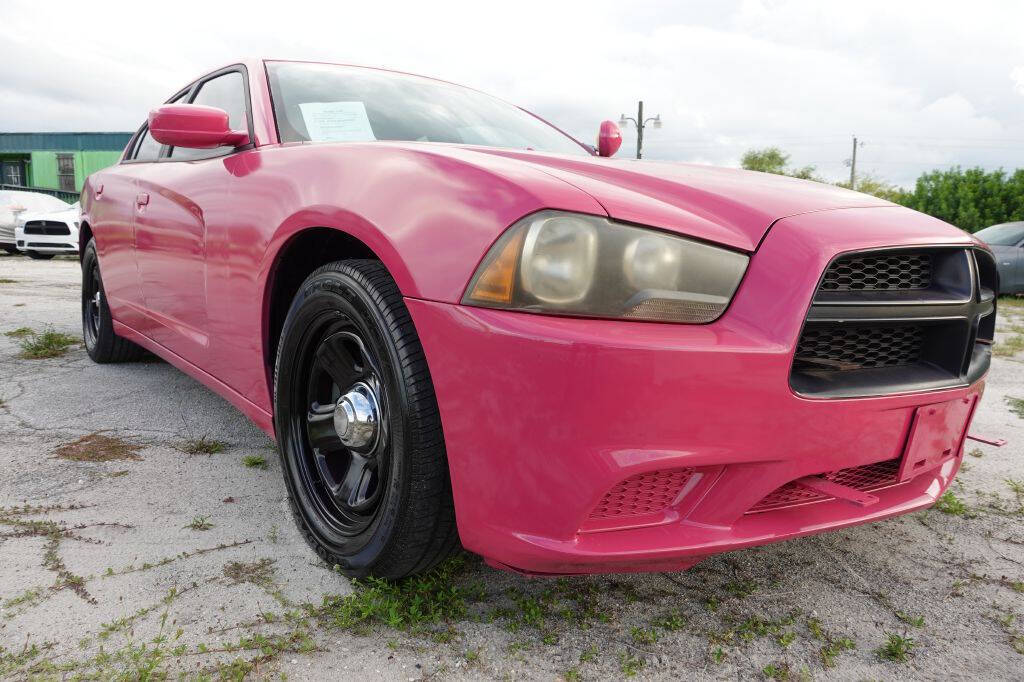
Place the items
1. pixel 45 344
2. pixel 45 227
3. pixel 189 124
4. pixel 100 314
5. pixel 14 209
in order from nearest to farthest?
pixel 189 124 → pixel 100 314 → pixel 45 344 → pixel 45 227 → pixel 14 209

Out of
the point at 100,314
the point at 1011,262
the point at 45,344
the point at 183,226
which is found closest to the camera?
the point at 183,226

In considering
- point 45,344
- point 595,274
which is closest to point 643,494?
point 595,274

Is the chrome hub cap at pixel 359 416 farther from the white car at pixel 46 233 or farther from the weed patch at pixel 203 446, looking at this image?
the white car at pixel 46 233

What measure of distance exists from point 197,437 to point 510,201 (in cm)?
207

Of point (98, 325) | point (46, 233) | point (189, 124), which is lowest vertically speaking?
point (46, 233)

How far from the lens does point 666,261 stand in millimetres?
1494

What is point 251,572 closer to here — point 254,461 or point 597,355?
point 254,461

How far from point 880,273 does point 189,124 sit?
2.00 meters

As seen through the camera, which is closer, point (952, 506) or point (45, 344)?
point (952, 506)

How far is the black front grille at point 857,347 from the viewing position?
1585mm

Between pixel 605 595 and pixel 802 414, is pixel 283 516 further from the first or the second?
pixel 802 414

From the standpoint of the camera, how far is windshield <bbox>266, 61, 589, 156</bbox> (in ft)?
8.03

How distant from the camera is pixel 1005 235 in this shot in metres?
10.7

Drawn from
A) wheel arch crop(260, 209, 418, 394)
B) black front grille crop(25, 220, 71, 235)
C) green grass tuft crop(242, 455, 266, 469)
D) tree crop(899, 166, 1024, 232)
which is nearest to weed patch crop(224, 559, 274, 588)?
wheel arch crop(260, 209, 418, 394)
